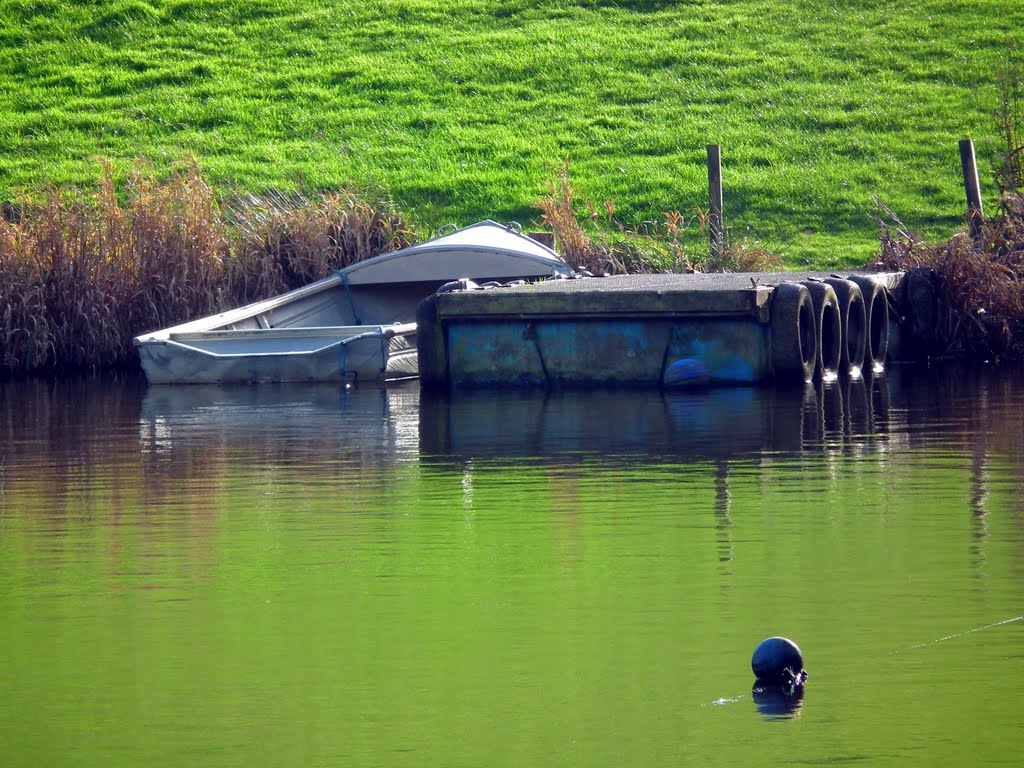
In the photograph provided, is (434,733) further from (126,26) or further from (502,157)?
(126,26)

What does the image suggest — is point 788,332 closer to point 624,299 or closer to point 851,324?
point 624,299

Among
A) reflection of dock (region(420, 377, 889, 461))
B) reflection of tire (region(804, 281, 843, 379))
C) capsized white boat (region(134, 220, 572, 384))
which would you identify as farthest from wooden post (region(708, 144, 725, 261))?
reflection of dock (region(420, 377, 889, 461))

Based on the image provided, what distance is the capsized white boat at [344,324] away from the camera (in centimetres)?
1878

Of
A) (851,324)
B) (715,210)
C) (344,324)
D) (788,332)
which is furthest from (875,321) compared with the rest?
(344,324)

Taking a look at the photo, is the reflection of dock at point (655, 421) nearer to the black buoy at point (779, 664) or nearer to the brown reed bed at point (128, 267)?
the brown reed bed at point (128, 267)

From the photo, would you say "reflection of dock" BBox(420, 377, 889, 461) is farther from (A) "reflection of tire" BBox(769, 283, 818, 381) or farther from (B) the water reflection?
(B) the water reflection

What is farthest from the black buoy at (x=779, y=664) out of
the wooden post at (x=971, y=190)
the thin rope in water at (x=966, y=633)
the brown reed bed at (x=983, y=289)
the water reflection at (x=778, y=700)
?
the wooden post at (x=971, y=190)

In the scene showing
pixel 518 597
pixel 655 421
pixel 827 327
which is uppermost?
pixel 827 327

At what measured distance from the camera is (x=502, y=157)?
29875 millimetres

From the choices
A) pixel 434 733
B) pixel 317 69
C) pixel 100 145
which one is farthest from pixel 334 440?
pixel 317 69

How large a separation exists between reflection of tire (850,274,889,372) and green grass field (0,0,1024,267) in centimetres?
574

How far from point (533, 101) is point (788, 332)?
678 inches

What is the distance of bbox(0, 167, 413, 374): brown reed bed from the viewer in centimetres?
2023

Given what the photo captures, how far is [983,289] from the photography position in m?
19.1
